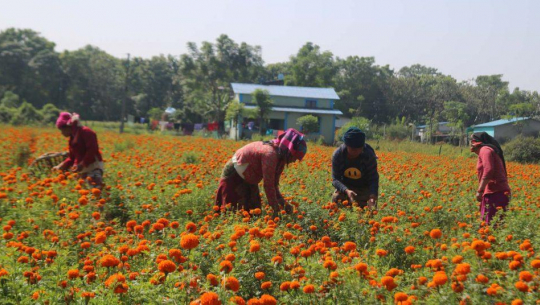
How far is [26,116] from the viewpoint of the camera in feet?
84.4

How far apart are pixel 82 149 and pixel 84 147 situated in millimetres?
35

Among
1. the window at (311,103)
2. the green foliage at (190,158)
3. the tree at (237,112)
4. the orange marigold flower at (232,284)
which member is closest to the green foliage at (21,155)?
the green foliage at (190,158)

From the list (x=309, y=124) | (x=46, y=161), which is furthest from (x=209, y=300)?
(x=309, y=124)

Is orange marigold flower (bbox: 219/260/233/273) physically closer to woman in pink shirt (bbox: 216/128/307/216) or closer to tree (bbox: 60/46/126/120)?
woman in pink shirt (bbox: 216/128/307/216)

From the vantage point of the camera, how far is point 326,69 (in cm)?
5103

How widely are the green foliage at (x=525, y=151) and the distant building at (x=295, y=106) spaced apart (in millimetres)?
15192

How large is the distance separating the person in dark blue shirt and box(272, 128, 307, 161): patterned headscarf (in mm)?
792

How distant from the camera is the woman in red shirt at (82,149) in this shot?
211 inches

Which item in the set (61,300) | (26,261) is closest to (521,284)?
(61,300)

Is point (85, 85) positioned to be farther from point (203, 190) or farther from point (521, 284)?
point (521, 284)

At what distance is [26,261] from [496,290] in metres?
2.40

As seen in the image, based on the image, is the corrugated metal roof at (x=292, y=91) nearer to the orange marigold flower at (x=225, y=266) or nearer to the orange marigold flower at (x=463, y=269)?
the orange marigold flower at (x=225, y=266)

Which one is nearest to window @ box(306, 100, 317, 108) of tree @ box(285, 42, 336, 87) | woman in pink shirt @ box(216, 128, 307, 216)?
tree @ box(285, 42, 336, 87)

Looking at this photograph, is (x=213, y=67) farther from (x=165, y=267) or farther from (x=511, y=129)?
(x=165, y=267)
